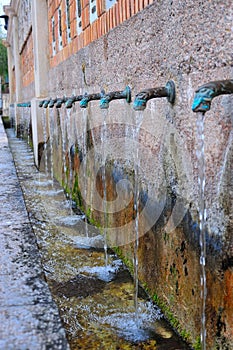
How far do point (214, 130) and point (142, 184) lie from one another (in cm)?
105

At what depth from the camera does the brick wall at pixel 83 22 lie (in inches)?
130

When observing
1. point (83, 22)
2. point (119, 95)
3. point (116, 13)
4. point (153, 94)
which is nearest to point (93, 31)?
point (83, 22)

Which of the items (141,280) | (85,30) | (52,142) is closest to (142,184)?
(141,280)

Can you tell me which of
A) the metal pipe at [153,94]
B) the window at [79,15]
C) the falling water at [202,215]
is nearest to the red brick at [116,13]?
the metal pipe at [153,94]

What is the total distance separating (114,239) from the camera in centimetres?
370

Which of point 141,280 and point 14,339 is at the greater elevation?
point 14,339

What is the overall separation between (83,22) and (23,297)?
3457 mm

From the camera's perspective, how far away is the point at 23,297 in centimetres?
178

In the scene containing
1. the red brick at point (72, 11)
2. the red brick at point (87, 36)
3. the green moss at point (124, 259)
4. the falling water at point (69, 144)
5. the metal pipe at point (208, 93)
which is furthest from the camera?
the falling water at point (69, 144)

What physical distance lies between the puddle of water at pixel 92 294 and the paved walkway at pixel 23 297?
48cm

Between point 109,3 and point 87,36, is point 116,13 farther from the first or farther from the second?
point 87,36

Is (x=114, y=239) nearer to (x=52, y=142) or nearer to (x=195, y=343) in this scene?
(x=195, y=343)

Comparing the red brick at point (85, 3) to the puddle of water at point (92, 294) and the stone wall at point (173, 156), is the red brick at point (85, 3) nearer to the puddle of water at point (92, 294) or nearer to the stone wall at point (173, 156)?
the stone wall at point (173, 156)

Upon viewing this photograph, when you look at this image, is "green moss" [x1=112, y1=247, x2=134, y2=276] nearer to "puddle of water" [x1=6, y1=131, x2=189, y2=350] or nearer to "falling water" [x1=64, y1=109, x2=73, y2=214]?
"puddle of water" [x1=6, y1=131, x2=189, y2=350]
